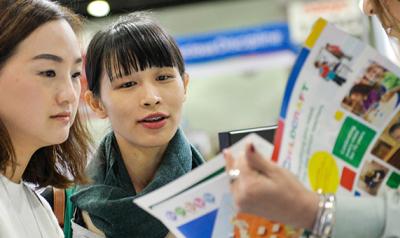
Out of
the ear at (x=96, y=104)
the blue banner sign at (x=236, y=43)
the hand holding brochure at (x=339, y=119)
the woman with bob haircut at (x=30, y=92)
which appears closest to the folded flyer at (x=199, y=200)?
the hand holding brochure at (x=339, y=119)

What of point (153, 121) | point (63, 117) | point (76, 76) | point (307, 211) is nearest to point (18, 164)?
point (63, 117)

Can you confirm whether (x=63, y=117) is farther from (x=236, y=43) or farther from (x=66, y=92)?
(x=236, y=43)

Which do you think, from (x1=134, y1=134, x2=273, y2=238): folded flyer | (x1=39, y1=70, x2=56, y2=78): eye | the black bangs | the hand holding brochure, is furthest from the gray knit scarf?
the hand holding brochure

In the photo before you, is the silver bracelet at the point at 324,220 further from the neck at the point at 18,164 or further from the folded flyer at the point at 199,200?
the neck at the point at 18,164

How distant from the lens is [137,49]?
1646 mm

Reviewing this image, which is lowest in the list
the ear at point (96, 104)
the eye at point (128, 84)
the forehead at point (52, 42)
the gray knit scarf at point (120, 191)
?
the gray knit scarf at point (120, 191)

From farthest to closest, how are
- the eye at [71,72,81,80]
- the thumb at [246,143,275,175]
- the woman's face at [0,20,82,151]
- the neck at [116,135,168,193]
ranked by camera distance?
the neck at [116,135,168,193] → the eye at [71,72,81,80] → the woman's face at [0,20,82,151] → the thumb at [246,143,275,175]

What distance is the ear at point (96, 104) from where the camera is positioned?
175 cm

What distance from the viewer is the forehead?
1415mm

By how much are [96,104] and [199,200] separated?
0.81 meters

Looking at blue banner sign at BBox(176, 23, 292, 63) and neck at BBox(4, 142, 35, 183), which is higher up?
blue banner sign at BBox(176, 23, 292, 63)

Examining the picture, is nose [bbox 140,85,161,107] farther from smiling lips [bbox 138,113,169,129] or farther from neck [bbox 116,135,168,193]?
neck [bbox 116,135,168,193]

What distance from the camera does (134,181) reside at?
5.75ft

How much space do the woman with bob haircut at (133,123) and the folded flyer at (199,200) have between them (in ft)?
1.68
